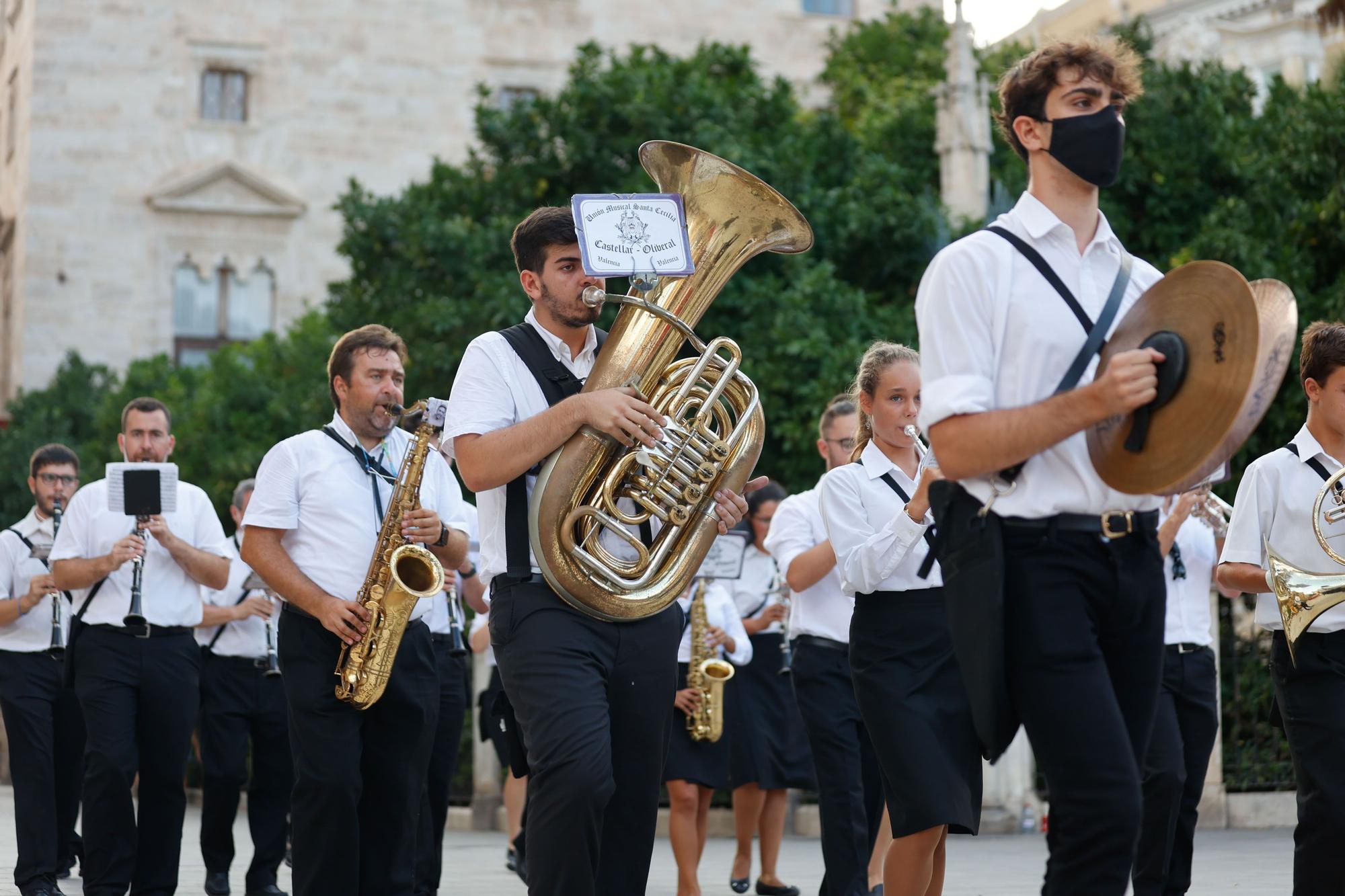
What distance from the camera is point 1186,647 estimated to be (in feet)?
29.0

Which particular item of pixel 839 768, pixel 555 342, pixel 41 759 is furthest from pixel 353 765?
pixel 41 759

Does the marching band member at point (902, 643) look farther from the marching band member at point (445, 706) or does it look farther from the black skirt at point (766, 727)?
the black skirt at point (766, 727)

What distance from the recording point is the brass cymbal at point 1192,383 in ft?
12.8

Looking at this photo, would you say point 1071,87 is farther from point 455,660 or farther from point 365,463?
point 455,660

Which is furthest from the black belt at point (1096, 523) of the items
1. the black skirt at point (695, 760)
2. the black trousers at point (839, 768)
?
the black skirt at point (695, 760)

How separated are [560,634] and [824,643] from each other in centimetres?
362

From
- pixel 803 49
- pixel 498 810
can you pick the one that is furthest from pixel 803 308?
pixel 803 49

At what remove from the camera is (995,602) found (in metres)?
4.19

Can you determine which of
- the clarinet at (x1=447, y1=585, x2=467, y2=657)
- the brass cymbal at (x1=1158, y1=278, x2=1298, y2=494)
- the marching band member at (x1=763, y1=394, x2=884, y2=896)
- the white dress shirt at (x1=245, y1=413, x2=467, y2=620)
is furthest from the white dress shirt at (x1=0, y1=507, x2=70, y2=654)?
the brass cymbal at (x1=1158, y1=278, x2=1298, y2=494)

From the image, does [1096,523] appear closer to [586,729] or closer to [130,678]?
[586,729]

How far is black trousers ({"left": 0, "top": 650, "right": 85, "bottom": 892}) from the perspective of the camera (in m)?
9.77

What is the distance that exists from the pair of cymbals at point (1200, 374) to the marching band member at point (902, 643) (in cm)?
157

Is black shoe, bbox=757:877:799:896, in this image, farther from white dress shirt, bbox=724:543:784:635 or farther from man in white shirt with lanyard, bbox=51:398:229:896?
man in white shirt with lanyard, bbox=51:398:229:896

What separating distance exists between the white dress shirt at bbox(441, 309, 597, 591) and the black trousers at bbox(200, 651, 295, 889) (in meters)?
5.25
